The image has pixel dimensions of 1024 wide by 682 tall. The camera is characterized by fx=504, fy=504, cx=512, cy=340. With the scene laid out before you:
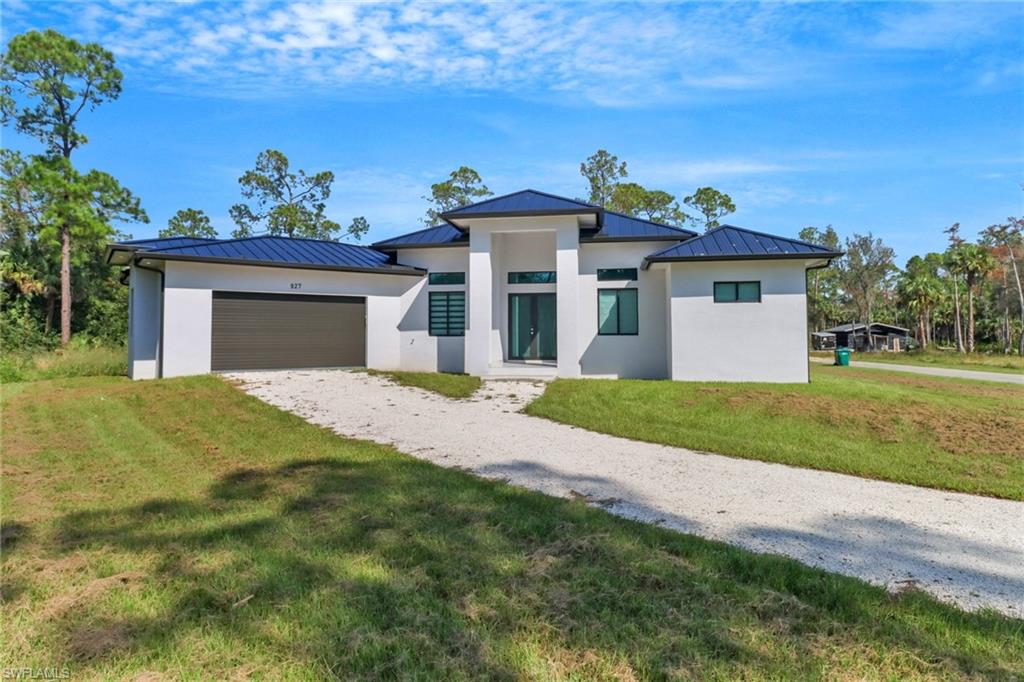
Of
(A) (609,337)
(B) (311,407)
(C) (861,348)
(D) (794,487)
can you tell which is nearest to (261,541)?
(D) (794,487)

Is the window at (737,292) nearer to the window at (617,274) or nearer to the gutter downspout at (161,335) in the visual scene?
the window at (617,274)

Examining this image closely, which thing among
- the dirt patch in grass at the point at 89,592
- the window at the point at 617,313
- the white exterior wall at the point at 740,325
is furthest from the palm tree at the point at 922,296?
the dirt patch in grass at the point at 89,592

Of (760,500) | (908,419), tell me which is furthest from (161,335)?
(908,419)

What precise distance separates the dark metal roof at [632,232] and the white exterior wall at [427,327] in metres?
4.33

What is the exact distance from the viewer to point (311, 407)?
34.3 feet

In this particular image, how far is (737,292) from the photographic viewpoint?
44.5 ft

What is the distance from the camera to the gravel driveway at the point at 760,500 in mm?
3727

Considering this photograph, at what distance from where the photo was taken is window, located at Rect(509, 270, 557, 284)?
17125mm

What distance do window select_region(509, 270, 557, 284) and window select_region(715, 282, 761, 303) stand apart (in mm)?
5449

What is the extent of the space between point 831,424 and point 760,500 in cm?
460

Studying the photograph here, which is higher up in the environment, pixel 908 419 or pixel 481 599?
pixel 908 419

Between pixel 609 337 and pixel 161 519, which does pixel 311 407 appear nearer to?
pixel 161 519

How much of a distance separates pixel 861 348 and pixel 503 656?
56449mm

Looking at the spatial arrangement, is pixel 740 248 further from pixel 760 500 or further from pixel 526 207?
pixel 760 500
